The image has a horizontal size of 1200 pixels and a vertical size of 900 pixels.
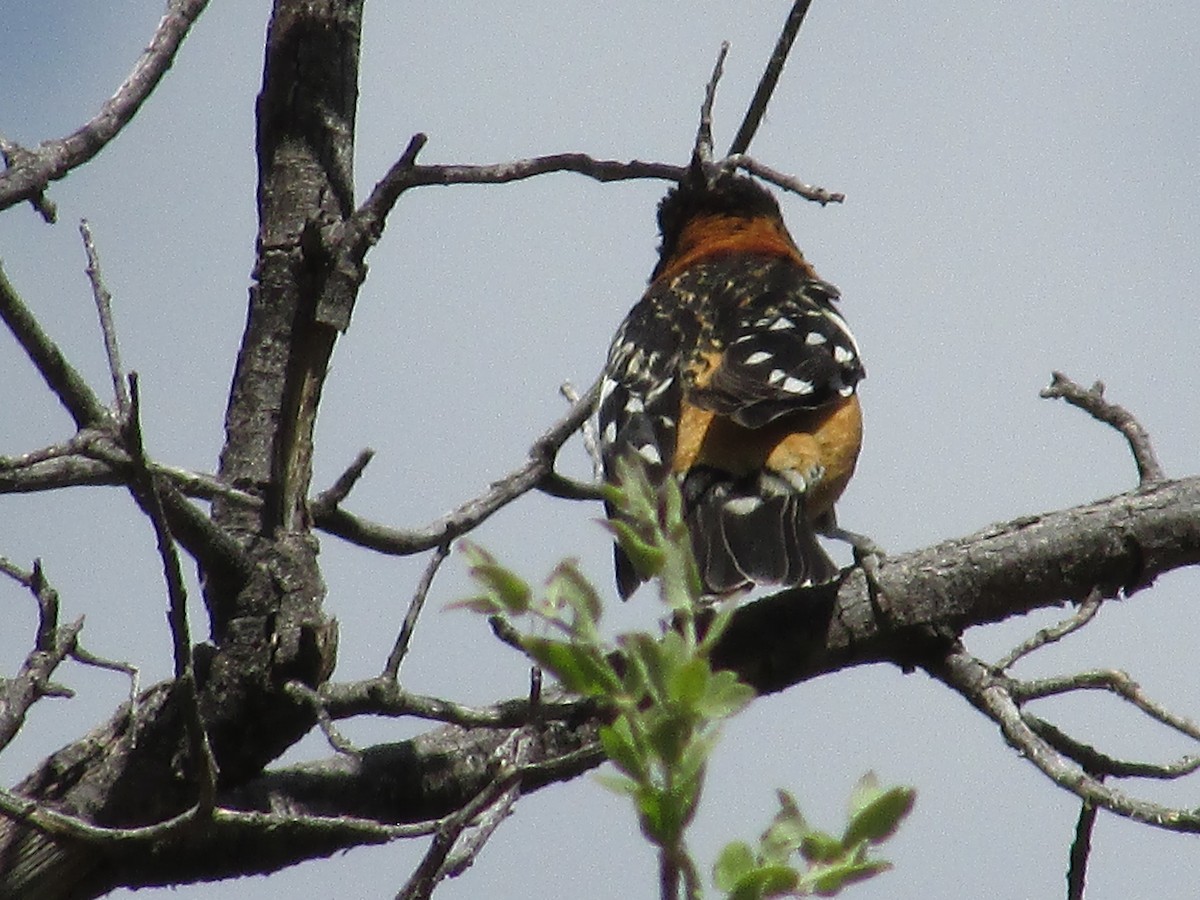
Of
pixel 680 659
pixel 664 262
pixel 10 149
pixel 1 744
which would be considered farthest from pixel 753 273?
pixel 680 659

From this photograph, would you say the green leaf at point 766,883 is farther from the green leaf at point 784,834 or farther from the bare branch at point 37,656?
the bare branch at point 37,656

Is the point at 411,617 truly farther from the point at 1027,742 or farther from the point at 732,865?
the point at 732,865

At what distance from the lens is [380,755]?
349 cm

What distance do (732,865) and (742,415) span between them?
3544 millimetres

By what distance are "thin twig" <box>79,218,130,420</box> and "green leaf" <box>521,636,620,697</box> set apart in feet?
4.61

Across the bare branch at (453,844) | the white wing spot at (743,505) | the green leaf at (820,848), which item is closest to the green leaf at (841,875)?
the green leaf at (820,848)

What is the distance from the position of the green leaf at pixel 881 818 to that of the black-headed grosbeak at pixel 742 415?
9.17 feet

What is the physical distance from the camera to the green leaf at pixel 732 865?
954 millimetres

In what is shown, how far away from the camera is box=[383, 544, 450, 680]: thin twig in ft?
9.86

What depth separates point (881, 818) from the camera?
1016 millimetres

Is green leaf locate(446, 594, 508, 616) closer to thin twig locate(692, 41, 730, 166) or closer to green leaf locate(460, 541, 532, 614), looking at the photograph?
green leaf locate(460, 541, 532, 614)

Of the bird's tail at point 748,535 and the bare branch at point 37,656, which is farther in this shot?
the bird's tail at point 748,535

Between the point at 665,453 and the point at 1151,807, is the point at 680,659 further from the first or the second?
the point at 665,453

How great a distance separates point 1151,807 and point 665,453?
99.2 inches
